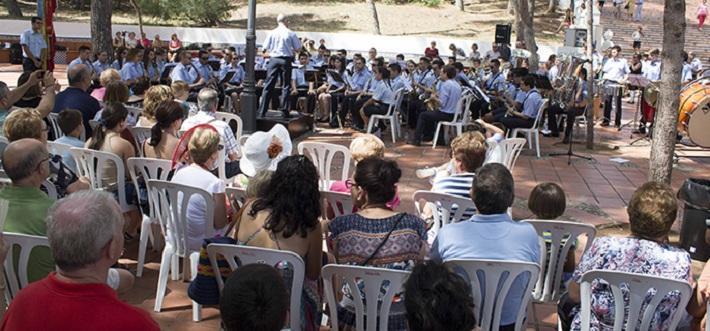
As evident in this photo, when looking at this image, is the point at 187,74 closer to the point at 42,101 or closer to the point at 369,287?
the point at 42,101

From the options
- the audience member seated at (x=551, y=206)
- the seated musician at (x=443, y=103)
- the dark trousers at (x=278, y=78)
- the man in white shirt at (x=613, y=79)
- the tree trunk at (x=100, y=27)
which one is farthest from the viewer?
the tree trunk at (x=100, y=27)

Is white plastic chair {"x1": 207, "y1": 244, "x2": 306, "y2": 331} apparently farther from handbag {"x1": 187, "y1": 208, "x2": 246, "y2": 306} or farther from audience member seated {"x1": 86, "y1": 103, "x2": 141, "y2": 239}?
audience member seated {"x1": 86, "y1": 103, "x2": 141, "y2": 239}

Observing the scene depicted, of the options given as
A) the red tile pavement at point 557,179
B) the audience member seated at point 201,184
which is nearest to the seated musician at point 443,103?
the red tile pavement at point 557,179

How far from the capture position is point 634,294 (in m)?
3.09

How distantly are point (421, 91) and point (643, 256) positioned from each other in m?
9.67

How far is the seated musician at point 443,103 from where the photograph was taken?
37.4 feet

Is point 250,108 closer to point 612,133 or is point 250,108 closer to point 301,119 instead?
point 301,119

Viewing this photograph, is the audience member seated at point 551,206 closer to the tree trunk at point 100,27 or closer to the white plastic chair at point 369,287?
the white plastic chair at point 369,287

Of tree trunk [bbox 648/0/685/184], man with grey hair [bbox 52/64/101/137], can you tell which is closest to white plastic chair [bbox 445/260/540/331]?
tree trunk [bbox 648/0/685/184]

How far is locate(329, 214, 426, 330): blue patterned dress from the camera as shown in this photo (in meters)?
3.34

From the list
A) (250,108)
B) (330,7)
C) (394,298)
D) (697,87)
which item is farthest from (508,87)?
(330,7)

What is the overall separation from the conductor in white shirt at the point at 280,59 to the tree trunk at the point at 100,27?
5.26 meters

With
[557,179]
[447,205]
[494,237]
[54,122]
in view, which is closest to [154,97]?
[54,122]

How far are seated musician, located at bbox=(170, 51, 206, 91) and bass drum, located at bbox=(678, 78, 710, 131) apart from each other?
7.93 metres
